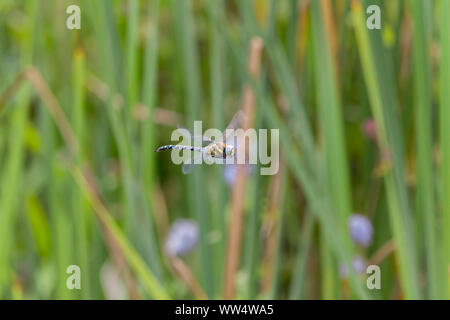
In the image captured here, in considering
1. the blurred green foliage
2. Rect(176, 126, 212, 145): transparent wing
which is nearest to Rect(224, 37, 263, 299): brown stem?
the blurred green foliage

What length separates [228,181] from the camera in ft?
4.18

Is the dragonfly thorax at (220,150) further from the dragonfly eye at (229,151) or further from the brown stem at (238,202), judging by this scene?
the brown stem at (238,202)

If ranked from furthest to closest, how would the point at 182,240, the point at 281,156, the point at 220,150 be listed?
the point at 182,240
the point at 281,156
the point at 220,150

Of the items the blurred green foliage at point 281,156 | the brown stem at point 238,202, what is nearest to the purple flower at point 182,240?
the blurred green foliage at point 281,156

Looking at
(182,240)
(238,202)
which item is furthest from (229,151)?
(182,240)

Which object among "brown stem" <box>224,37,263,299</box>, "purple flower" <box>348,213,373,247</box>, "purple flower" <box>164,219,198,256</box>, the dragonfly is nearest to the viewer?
the dragonfly

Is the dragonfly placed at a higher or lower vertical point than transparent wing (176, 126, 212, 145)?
lower

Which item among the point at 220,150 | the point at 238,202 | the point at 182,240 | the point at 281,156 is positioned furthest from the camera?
the point at 182,240

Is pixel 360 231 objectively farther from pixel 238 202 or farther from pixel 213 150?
pixel 213 150

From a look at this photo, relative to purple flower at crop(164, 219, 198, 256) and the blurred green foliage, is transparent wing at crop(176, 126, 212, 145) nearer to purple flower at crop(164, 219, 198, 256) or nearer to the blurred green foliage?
the blurred green foliage

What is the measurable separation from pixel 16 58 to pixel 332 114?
126 cm

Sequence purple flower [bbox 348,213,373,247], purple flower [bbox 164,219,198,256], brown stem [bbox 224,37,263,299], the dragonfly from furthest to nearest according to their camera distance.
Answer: purple flower [bbox 164,219,198,256] < purple flower [bbox 348,213,373,247] < brown stem [bbox 224,37,263,299] < the dragonfly

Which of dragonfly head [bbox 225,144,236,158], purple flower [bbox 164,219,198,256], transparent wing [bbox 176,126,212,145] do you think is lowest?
purple flower [bbox 164,219,198,256]
